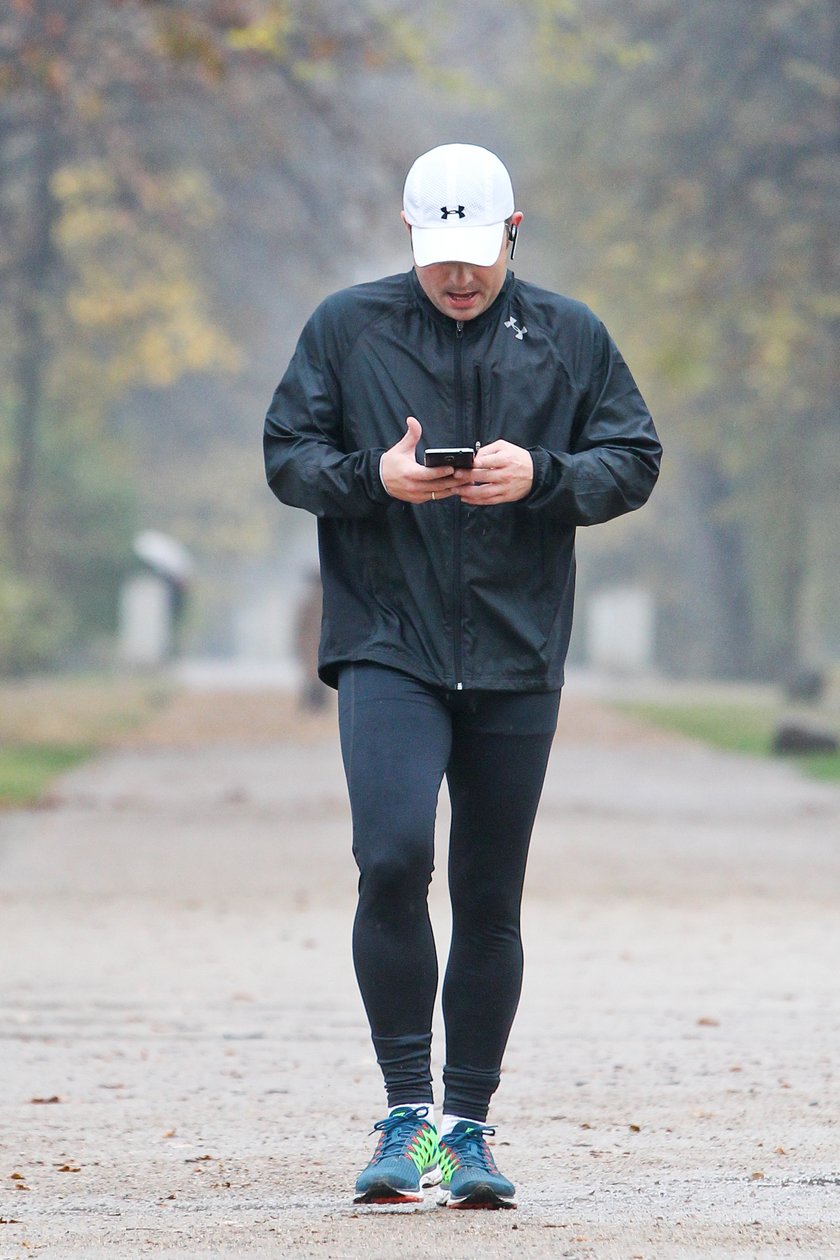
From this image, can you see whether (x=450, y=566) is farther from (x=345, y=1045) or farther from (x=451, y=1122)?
(x=345, y=1045)

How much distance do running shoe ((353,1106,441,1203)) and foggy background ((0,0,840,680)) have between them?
11619mm

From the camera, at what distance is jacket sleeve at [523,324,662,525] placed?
4.16 meters

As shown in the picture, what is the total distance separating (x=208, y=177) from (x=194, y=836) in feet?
43.6

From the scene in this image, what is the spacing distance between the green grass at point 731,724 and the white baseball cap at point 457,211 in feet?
44.4

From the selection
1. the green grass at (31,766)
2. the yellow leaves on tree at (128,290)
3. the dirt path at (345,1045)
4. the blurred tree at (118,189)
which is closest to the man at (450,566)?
the dirt path at (345,1045)

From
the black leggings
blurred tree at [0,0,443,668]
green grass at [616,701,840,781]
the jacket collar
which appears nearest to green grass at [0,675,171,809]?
blurred tree at [0,0,443,668]

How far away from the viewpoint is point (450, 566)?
13.7ft

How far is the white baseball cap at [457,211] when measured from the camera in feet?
13.5

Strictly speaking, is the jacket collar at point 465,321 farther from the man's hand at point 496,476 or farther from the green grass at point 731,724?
the green grass at point 731,724

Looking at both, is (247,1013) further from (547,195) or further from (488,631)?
(547,195)

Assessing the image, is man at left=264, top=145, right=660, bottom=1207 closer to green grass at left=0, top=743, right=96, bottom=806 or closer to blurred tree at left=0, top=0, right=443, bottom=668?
green grass at left=0, top=743, right=96, bottom=806

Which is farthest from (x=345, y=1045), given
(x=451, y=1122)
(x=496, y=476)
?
(x=496, y=476)

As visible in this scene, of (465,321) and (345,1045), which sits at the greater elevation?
(465,321)

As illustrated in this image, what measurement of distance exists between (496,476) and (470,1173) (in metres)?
1.29
